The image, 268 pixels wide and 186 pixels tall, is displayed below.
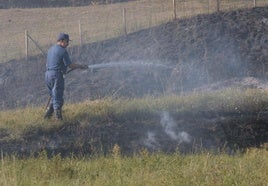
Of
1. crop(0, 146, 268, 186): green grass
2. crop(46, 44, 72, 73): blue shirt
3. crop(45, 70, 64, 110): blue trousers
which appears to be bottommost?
crop(0, 146, 268, 186): green grass

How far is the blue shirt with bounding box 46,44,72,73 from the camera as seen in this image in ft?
35.7

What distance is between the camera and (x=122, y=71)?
20438 millimetres

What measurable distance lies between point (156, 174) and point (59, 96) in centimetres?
454

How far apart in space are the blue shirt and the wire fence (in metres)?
11.2

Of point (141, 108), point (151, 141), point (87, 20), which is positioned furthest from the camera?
point (87, 20)

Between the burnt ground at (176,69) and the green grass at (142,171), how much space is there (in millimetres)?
2829

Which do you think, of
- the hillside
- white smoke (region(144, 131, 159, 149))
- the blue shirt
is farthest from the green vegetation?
the hillside

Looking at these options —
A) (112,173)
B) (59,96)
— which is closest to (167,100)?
(59,96)

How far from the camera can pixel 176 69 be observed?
19406 millimetres

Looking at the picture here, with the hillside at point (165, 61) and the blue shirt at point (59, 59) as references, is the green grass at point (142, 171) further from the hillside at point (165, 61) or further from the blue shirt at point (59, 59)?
the hillside at point (165, 61)

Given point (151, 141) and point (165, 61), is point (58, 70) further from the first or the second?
point (165, 61)

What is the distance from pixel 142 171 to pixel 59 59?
14.4ft

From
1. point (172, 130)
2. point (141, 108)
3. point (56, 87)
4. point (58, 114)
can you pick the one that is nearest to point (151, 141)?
point (172, 130)

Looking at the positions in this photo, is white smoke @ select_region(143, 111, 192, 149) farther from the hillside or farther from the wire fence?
the wire fence
